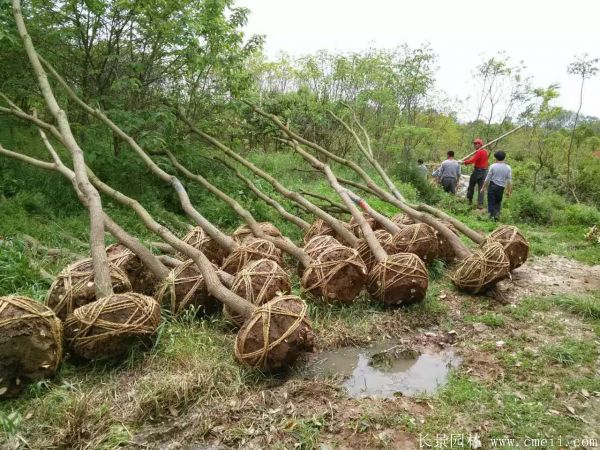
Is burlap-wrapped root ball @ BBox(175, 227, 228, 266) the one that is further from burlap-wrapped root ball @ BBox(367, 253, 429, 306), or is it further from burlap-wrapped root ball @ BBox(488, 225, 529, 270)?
burlap-wrapped root ball @ BBox(488, 225, 529, 270)

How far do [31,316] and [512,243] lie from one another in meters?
5.18

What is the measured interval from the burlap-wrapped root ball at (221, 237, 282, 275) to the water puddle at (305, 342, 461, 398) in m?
1.31

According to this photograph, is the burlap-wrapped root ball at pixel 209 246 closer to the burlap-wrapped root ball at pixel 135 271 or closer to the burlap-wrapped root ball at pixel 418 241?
the burlap-wrapped root ball at pixel 135 271

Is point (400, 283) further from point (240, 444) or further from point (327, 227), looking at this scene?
point (240, 444)

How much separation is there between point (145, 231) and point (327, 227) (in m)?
2.64

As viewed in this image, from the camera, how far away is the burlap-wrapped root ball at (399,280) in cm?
456

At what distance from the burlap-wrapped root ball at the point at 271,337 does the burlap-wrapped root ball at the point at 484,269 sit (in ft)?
8.76

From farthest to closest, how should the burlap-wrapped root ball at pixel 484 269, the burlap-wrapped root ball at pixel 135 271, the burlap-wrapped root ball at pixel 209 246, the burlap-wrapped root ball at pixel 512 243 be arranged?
the burlap-wrapped root ball at pixel 512 243 < the burlap-wrapped root ball at pixel 209 246 < the burlap-wrapped root ball at pixel 484 269 < the burlap-wrapped root ball at pixel 135 271

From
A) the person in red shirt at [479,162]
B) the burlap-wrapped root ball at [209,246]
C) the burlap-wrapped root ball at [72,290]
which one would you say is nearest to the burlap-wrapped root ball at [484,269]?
the burlap-wrapped root ball at [209,246]

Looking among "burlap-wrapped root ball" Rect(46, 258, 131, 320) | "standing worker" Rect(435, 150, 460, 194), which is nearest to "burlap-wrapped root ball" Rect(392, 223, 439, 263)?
"burlap-wrapped root ball" Rect(46, 258, 131, 320)

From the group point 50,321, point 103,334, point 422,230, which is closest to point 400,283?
point 422,230

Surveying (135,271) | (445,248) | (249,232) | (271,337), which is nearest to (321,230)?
(249,232)

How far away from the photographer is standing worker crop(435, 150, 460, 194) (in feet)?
40.3

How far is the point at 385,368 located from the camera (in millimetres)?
3764
